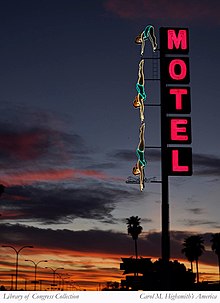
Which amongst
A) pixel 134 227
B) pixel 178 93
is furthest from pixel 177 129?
pixel 134 227

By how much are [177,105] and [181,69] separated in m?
2.85

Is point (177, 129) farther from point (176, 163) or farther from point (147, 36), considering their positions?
point (147, 36)

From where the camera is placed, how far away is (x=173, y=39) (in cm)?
5103

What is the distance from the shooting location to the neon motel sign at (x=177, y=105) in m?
48.4

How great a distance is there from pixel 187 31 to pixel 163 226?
14.8 m

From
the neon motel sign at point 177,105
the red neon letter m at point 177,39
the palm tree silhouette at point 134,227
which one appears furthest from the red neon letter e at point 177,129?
the palm tree silhouette at point 134,227

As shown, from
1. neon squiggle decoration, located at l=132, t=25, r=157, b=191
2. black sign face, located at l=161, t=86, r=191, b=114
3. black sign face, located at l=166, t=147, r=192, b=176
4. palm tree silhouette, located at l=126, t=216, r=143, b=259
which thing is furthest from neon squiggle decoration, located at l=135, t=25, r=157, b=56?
palm tree silhouette, located at l=126, t=216, r=143, b=259

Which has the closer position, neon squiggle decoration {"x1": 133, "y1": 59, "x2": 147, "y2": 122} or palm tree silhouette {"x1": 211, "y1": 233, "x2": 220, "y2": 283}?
neon squiggle decoration {"x1": 133, "y1": 59, "x2": 147, "y2": 122}

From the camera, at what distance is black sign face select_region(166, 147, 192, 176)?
4819 cm

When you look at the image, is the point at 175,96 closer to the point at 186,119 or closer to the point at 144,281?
the point at 186,119

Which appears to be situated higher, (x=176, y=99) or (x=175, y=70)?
(x=175, y=70)

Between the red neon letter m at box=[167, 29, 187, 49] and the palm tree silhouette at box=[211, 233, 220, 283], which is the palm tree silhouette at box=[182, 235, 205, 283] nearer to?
the palm tree silhouette at box=[211, 233, 220, 283]
